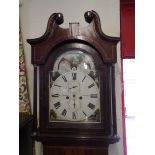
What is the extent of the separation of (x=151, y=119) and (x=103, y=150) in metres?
0.77

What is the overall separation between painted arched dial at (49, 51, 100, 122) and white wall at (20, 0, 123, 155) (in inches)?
12.5

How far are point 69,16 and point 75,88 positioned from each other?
571mm

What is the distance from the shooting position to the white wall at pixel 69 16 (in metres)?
1.43

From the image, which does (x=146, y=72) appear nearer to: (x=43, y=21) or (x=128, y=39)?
(x=128, y=39)

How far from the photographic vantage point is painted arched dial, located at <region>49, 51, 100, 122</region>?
46.0 inches

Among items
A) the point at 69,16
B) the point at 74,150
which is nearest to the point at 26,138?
the point at 74,150

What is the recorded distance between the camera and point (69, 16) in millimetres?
1483

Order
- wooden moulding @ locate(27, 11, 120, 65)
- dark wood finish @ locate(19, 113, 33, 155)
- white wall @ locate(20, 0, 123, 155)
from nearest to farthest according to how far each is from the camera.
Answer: wooden moulding @ locate(27, 11, 120, 65) < dark wood finish @ locate(19, 113, 33, 155) < white wall @ locate(20, 0, 123, 155)

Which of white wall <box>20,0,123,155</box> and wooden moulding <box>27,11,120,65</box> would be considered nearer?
wooden moulding <box>27,11,120,65</box>

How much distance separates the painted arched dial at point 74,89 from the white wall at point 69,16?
0.32 m

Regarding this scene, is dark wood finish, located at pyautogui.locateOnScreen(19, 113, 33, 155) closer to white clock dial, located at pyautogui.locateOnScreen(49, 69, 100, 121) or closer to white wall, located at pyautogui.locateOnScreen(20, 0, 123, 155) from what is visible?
white wall, located at pyautogui.locateOnScreen(20, 0, 123, 155)

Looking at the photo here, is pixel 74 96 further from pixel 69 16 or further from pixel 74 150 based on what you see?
pixel 69 16

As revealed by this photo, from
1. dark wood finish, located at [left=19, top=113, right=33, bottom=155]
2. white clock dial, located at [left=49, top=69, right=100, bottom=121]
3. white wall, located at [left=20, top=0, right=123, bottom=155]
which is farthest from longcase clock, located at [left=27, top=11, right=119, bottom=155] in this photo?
white wall, located at [left=20, top=0, right=123, bottom=155]
